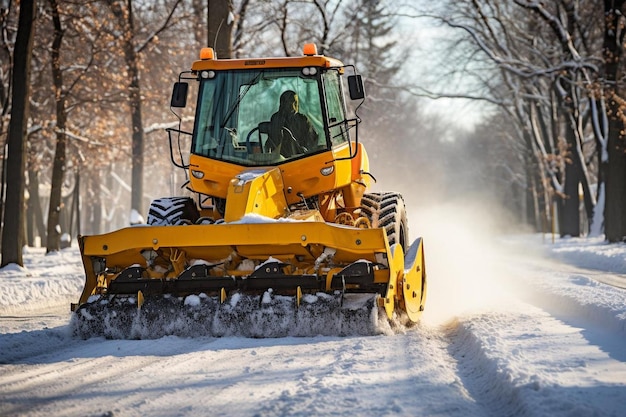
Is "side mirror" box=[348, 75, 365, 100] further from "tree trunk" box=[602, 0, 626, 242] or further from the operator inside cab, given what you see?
"tree trunk" box=[602, 0, 626, 242]

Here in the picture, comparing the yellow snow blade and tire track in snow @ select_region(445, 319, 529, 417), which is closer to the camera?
tire track in snow @ select_region(445, 319, 529, 417)

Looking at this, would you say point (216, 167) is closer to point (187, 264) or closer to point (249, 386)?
point (187, 264)

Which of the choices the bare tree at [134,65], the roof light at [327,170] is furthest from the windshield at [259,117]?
the bare tree at [134,65]

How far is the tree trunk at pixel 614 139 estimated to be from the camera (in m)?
24.3

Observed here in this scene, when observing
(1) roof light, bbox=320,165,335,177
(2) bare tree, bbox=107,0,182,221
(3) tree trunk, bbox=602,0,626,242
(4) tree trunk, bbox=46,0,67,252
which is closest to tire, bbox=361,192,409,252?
(1) roof light, bbox=320,165,335,177

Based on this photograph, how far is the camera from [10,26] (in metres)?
25.6

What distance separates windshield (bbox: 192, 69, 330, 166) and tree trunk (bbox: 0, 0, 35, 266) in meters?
8.46

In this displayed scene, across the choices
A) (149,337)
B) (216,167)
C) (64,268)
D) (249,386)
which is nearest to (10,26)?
(64,268)

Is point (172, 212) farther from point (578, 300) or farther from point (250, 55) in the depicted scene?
point (250, 55)

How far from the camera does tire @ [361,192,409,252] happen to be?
9.33 meters

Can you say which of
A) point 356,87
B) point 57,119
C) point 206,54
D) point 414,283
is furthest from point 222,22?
point 414,283

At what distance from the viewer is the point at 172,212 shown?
9.55 metres

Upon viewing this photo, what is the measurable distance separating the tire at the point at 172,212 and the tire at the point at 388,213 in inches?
83.2

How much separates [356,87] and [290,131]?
3.56 feet
